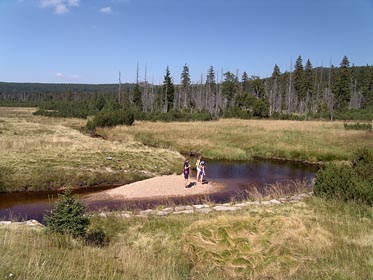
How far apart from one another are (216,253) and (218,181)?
1556 centimetres

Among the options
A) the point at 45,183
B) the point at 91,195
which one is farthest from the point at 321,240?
the point at 45,183

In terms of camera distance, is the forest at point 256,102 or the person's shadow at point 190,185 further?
the forest at point 256,102

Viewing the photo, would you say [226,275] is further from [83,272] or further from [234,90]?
[234,90]

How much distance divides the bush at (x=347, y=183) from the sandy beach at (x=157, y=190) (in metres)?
7.06

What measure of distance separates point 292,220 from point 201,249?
10.5 ft

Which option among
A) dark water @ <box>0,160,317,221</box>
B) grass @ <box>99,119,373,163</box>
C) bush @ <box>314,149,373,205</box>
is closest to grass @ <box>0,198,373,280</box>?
bush @ <box>314,149,373,205</box>

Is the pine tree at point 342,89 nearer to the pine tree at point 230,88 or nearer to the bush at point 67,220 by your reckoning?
the pine tree at point 230,88

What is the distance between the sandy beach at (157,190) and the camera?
1762 centimetres

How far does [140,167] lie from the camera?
76.6ft

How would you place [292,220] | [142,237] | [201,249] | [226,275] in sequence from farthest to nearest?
[142,237] < [292,220] < [201,249] < [226,275]

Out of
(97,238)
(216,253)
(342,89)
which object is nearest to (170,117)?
(342,89)

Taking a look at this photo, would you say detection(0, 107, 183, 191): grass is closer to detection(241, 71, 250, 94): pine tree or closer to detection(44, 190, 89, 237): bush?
detection(44, 190, 89, 237): bush

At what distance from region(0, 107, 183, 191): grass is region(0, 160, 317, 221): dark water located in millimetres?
1201

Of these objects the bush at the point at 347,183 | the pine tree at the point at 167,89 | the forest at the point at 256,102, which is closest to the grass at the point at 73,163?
the bush at the point at 347,183
